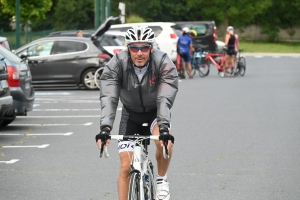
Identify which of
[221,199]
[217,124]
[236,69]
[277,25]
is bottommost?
[277,25]

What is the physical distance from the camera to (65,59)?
23297 mm

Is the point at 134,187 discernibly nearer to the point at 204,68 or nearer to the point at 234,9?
the point at 204,68

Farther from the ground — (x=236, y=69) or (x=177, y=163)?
(x=177, y=163)

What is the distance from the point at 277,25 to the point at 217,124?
67233 mm

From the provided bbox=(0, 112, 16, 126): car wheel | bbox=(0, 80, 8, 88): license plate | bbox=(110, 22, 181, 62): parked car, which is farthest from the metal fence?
bbox=(0, 80, 8, 88): license plate

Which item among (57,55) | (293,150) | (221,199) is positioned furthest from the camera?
(57,55)

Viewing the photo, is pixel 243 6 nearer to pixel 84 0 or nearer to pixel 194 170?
pixel 84 0

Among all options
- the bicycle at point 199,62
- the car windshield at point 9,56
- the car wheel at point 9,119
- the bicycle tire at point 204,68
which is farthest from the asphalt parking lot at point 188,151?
the bicycle tire at point 204,68

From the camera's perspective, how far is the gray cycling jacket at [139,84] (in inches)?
254

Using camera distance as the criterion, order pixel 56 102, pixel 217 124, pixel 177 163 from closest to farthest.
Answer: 1. pixel 177 163
2. pixel 217 124
3. pixel 56 102

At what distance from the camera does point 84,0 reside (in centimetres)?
8156

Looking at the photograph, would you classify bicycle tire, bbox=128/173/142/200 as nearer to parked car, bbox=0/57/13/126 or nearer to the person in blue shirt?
parked car, bbox=0/57/13/126

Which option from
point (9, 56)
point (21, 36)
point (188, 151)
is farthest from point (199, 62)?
point (21, 36)

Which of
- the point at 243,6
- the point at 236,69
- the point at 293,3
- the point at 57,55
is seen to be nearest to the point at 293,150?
the point at 57,55
